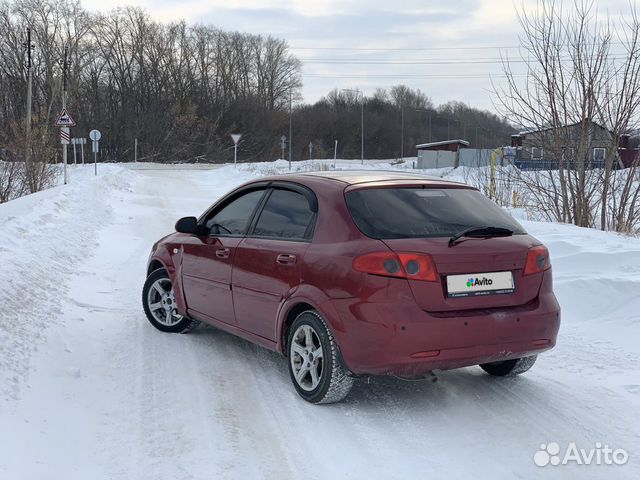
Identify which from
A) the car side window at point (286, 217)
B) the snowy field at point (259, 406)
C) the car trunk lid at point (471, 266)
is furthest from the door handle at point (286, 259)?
the snowy field at point (259, 406)

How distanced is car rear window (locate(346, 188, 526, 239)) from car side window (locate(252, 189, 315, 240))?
0.39 metres

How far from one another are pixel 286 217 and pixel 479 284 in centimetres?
152

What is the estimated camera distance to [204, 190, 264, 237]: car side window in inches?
207

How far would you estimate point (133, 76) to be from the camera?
79.4 metres

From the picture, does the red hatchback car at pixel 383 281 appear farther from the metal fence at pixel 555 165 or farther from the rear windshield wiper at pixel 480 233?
the metal fence at pixel 555 165

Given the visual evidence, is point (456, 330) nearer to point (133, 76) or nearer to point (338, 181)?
point (338, 181)

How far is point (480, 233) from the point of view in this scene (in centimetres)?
420

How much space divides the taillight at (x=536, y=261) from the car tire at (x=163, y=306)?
3163 millimetres

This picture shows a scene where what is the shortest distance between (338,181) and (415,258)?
97 centimetres

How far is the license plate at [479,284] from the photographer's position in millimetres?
3963

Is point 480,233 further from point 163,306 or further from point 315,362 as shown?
point 163,306

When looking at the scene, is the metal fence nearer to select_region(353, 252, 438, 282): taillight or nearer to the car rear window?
the car rear window

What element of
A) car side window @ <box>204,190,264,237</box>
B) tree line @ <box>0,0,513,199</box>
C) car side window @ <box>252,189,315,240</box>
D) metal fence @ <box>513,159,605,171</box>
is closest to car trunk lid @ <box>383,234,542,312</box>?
car side window @ <box>252,189,315,240</box>

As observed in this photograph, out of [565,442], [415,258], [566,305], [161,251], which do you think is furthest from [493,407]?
[161,251]
